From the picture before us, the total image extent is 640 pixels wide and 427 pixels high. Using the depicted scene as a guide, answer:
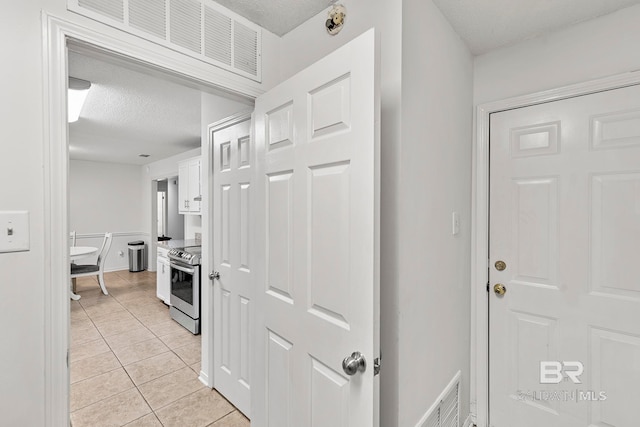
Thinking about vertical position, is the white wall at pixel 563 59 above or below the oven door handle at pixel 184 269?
above

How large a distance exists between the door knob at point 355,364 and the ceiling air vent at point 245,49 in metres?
1.40

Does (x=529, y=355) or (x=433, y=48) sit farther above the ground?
(x=433, y=48)

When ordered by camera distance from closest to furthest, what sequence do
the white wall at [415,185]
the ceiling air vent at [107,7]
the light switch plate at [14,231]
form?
the light switch plate at [14,231]
the ceiling air vent at [107,7]
the white wall at [415,185]

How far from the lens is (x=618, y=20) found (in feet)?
4.67

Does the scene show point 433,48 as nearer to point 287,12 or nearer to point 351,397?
point 287,12

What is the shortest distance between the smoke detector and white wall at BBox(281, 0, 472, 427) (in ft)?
0.10

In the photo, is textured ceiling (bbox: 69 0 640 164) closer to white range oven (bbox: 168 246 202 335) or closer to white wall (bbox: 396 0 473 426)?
white wall (bbox: 396 0 473 426)

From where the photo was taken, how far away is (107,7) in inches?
42.1

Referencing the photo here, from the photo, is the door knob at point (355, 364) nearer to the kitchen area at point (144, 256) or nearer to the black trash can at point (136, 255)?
the kitchen area at point (144, 256)

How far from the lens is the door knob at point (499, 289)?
5.84 feet

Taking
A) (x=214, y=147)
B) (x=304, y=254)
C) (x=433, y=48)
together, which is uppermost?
(x=433, y=48)

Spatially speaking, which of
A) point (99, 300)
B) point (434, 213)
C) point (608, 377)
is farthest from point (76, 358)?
point (608, 377)

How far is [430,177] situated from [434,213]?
18 centimetres

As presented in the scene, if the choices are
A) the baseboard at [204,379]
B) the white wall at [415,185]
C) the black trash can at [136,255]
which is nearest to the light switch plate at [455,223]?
the white wall at [415,185]
